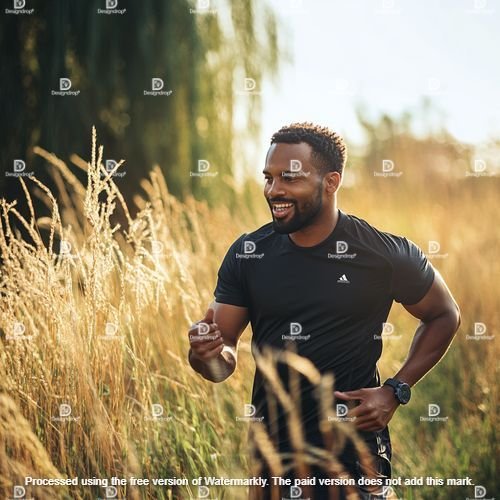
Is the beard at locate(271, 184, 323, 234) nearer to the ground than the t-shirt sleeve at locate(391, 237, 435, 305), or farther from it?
farther from it

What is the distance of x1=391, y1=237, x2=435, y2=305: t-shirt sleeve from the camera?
2609mm

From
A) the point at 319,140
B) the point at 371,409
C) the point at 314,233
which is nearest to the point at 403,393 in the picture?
the point at 371,409

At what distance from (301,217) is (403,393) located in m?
0.69

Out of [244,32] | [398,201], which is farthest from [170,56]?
[398,201]

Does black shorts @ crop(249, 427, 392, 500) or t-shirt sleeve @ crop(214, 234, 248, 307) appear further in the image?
t-shirt sleeve @ crop(214, 234, 248, 307)

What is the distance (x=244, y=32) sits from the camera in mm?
5008

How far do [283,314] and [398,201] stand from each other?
3.51 meters

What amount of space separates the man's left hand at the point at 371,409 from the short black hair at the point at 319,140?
805 mm

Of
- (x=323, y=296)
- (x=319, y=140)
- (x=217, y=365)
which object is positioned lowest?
(x=217, y=365)

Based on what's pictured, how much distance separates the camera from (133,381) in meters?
3.09

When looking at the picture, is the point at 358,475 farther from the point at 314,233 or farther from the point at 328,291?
the point at 314,233

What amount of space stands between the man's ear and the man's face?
3 cm

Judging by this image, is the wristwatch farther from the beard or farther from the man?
the beard

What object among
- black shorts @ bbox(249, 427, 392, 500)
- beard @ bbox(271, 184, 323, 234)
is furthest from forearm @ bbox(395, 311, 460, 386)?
beard @ bbox(271, 184, 323, 234)
